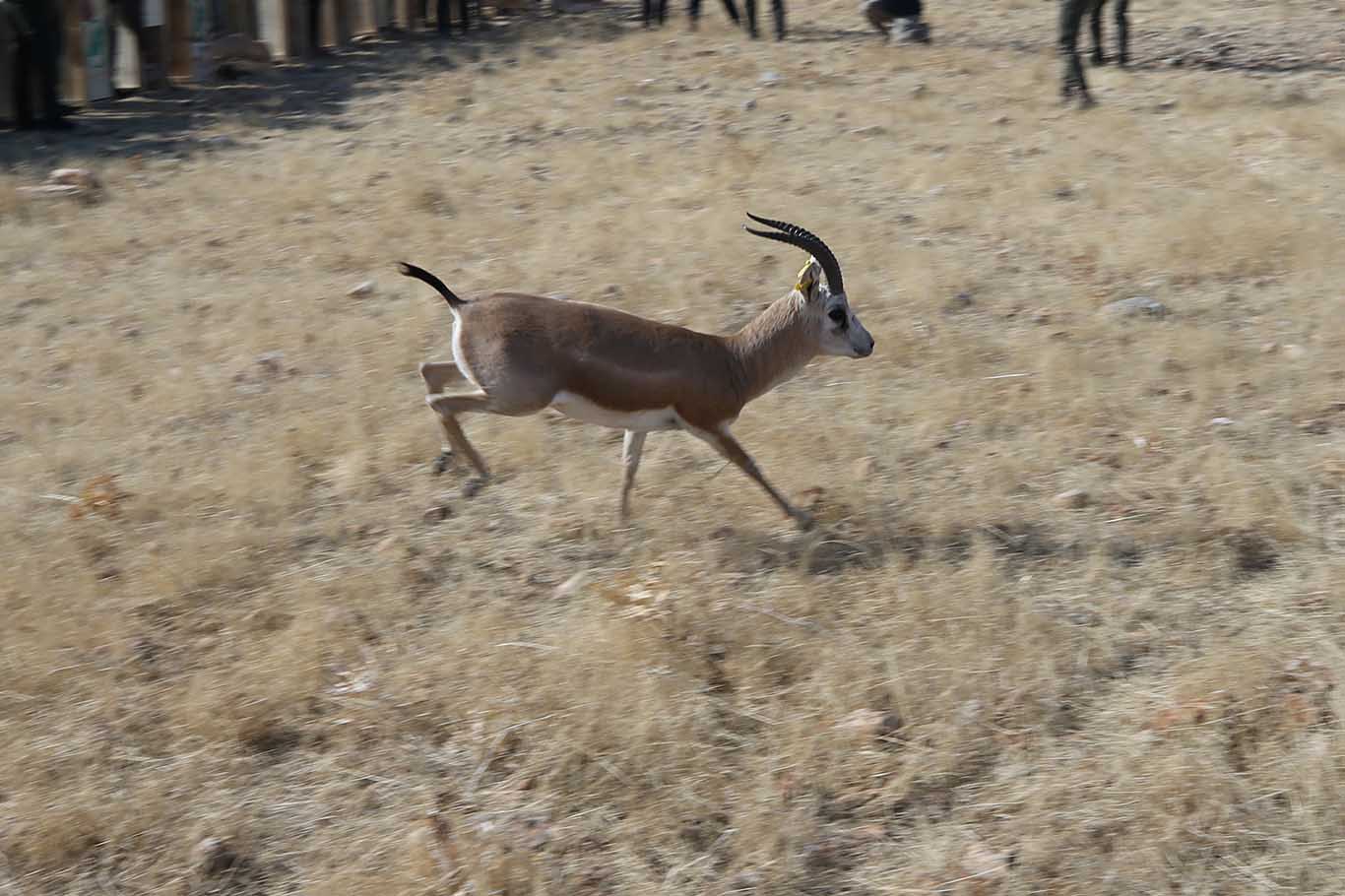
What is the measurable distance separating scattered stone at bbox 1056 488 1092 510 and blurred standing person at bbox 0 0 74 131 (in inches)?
407

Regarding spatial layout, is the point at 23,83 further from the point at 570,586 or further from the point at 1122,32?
the point at 1122,32

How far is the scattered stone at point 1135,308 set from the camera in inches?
299

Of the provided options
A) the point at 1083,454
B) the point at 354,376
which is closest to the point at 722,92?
the point at 354,376

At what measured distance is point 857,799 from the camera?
3.96m

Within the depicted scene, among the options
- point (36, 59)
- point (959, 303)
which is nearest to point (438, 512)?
point (959, 303)

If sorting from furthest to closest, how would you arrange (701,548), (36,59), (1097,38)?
(1097,38)
(36,59)
(701,548)

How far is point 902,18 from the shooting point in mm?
15594

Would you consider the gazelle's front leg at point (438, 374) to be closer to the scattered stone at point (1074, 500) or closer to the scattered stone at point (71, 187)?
the scattered stone at point (1074, 500)

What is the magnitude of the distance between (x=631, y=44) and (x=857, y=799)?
1330 cm

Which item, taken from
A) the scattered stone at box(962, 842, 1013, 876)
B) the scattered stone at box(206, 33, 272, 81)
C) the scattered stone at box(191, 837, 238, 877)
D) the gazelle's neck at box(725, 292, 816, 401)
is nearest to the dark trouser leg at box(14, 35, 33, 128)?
the scattered stone at box(206, 33, 272, 81)

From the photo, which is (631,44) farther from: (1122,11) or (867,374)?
(867,374)

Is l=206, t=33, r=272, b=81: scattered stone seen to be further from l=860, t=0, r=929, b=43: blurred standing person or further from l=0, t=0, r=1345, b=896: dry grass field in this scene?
l=860, t=0, r=929, b=43: blurred standing person

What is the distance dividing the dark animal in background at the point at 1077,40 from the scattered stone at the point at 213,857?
10.2 metres

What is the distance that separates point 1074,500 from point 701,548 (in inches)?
60.3
